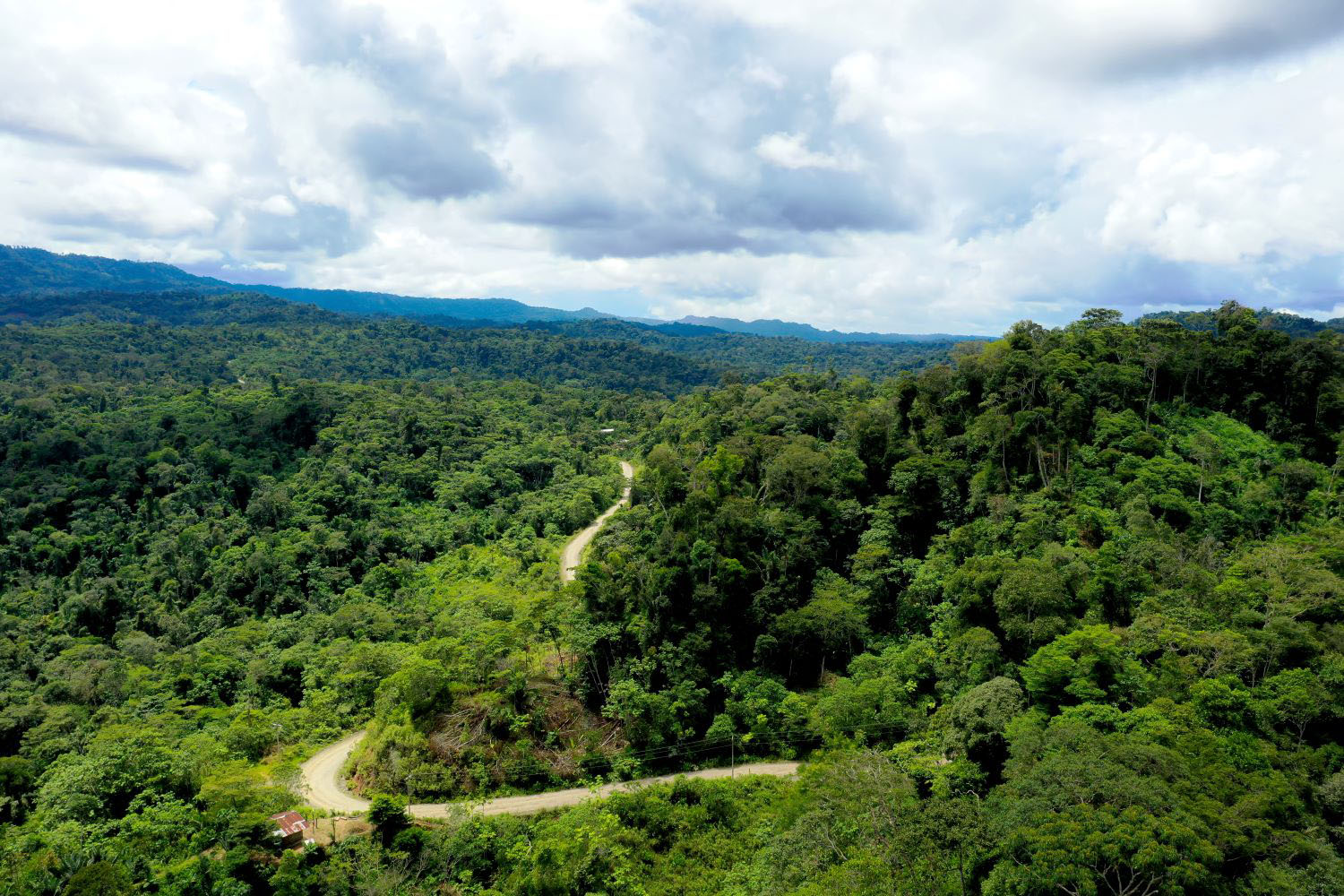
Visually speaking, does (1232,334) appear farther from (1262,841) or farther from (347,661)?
(347,661)

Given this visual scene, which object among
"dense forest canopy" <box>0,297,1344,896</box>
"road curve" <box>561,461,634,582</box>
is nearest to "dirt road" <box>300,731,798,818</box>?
"dense forest canopy" <box>0,297,1344,896</box>

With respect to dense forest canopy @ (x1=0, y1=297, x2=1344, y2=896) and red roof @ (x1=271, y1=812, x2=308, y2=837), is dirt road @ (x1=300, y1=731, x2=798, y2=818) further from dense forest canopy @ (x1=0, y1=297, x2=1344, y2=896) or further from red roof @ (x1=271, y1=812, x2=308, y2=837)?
red roof @ (x1=271, y1=812, x2=308, y2=837)

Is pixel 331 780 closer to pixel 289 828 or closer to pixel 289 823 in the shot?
pixel 289 823

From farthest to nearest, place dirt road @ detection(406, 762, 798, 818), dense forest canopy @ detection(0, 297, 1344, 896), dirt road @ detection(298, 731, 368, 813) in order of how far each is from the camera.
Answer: dirt road @ detection(406, 762, 798, 818)
dirt road @ detection(298, 731, 368, 813)
dense forest canopy @ detection(0, 297, 1344, 896)

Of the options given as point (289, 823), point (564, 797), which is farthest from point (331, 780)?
point (564, 797)

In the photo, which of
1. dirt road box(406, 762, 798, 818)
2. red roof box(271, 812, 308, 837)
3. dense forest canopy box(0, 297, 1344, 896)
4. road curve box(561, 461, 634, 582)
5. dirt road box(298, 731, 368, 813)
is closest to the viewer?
dense forest canopy box(0, 297, 1344, 896)

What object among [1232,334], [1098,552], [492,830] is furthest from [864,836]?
[1232,334]

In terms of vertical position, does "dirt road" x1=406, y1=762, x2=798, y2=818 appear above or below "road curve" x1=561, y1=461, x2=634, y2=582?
below
